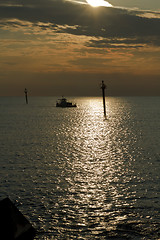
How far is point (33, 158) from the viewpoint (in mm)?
46469

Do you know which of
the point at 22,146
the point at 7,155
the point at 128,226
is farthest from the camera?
the point at 22,146

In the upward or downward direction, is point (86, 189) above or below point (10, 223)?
below

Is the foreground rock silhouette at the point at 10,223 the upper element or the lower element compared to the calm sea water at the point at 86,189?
upper

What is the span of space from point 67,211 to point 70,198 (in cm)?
300

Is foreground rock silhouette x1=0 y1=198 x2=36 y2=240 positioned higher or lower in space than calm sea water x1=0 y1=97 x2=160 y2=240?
higher

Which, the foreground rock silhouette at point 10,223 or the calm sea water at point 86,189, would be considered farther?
the calm sea water at point 86,189

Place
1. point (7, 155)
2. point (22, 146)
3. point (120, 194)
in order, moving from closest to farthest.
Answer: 1. point (120, 194)
2. point (7, 155)
3. point (22, 146)

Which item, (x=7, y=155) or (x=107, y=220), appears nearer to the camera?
(x=107, y=220)

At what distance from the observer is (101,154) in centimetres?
4975

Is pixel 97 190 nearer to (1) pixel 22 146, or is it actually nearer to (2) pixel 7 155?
(2) pixel 7 155

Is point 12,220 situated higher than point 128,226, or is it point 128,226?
point 12,220

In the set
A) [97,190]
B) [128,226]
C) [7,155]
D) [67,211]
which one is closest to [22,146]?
[7,155]

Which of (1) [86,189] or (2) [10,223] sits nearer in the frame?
(2) [10,223]

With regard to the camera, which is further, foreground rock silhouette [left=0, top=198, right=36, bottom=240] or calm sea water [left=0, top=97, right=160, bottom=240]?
calm sea water [left=0, top=97, right=160, bottom=240]
